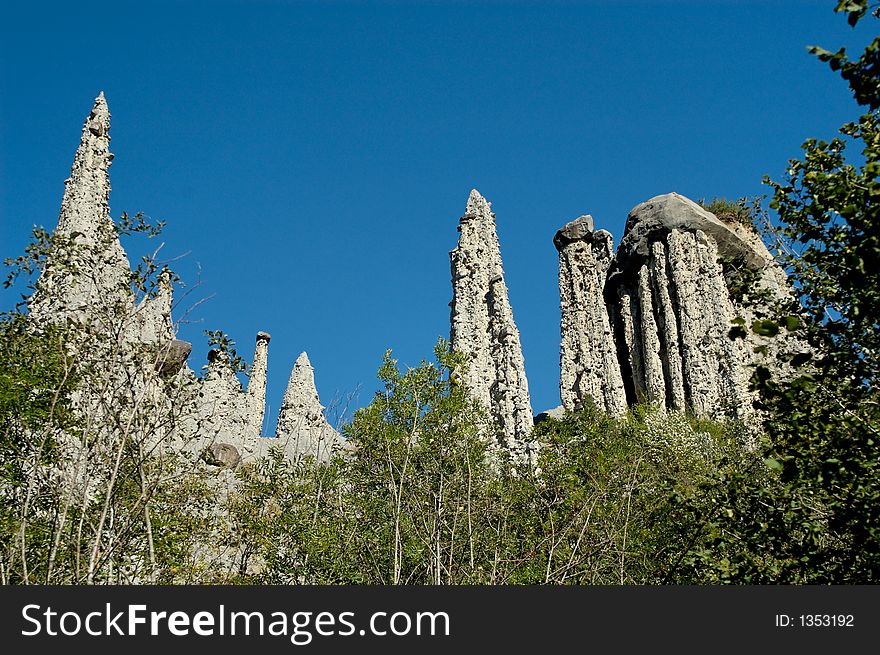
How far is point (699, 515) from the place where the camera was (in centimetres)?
1016

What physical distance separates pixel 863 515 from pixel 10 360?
522 inches

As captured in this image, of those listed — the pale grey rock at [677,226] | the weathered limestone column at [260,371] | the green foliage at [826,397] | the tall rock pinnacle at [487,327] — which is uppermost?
the pale grey rock at [677,226]

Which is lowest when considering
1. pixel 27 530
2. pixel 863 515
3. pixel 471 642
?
pixel 471 642

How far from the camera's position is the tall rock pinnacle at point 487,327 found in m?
28.1

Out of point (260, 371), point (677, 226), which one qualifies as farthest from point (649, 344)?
point (260, 371)

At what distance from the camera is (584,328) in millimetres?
44250

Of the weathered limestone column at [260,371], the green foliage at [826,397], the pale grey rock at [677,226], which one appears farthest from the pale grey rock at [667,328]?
the green foliage at [826,397]

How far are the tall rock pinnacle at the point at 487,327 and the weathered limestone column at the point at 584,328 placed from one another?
439 inches

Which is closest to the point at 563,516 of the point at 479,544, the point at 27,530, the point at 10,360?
the point at 479,544

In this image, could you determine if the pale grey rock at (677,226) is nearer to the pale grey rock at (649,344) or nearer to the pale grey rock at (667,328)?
the pale grey rock at (667,328)

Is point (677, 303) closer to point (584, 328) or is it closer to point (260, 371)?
point (584, 328)

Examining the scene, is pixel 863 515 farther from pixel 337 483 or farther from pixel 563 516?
pixel 337 483

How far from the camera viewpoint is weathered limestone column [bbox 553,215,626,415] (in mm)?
41938

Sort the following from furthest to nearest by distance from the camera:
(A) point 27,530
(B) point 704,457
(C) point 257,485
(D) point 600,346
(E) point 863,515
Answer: (D) point 600,346 < (B) point 704,457 < (C) point 257,485 < (A) point 27,530 < (E) point 863,515
